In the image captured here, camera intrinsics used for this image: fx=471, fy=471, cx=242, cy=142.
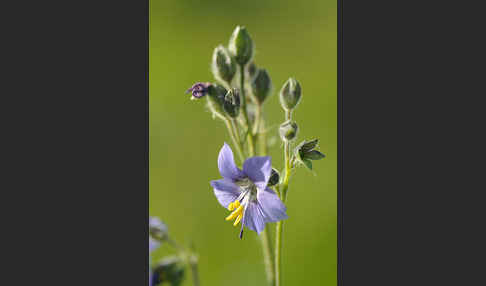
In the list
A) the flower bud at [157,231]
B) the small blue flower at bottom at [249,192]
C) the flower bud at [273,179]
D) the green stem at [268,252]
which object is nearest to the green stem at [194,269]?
the flower bud at [157,231]

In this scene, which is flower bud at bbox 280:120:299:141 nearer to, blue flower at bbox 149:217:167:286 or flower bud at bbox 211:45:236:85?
flower bud at bbox 211:45:236:85

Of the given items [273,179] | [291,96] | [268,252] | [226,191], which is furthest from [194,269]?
[291,96]

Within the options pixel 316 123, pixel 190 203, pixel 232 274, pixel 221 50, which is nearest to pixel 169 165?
pixel 190 203

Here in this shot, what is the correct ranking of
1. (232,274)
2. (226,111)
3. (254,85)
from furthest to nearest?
(232,274)
(254,85)
(226,111)

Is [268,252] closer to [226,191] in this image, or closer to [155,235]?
[226,191]

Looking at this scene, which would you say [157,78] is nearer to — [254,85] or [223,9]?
[223,9]

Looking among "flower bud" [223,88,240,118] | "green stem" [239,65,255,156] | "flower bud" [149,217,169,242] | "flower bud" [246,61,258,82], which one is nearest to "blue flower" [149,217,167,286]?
"flower bud" [149,217,169,242]
